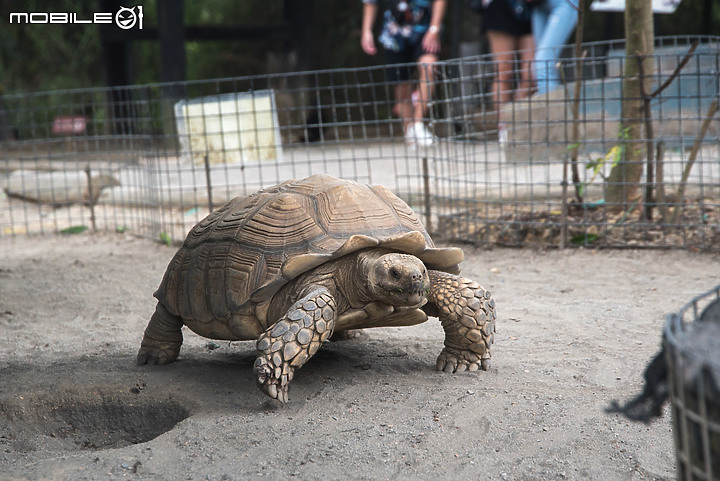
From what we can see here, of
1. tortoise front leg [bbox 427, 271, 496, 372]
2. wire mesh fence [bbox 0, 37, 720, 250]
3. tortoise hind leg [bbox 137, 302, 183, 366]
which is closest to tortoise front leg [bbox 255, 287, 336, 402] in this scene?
tortoise front leg [bbox 427, 271, 496, 372]

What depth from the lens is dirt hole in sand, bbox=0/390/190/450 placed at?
8.87 ft

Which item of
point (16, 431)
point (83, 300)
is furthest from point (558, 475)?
point (83, 300)

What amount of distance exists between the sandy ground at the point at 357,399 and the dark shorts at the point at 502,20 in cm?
411

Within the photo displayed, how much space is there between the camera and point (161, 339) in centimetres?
315

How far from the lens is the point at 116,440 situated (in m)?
2.73

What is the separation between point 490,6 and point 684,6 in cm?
550

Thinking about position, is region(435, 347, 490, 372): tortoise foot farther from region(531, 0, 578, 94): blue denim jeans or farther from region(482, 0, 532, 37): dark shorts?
region(482, 0, 532, 37): dark shorts

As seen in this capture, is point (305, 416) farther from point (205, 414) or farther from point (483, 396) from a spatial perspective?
point (483, 396)

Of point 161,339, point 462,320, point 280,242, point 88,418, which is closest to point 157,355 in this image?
point 161,339

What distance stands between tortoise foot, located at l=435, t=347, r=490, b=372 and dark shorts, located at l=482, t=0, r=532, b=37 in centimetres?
560

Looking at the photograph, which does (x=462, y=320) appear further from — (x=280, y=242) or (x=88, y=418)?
(x=88, y=418)

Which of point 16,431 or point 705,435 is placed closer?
point 705,435

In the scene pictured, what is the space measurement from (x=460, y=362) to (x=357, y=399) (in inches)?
19.1

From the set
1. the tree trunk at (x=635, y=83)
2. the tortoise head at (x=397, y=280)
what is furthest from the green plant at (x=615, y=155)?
the tortoise head at (x=397, y=280)
